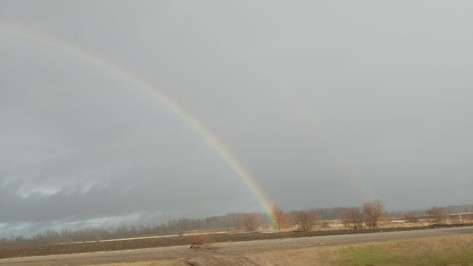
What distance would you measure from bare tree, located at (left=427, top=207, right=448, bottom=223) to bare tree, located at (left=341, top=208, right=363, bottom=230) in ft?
79.2

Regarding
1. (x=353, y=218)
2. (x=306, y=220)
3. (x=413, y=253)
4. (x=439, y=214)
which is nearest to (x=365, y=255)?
(x=413, y=253)

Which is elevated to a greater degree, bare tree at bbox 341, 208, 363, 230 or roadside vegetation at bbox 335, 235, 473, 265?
bare tree at bbox 341, 208, 363, 230

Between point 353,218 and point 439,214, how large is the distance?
32.2 metres

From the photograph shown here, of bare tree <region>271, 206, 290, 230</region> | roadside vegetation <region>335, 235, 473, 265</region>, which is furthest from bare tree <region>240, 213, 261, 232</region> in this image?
roadside vegetation <region>335, 235, 473, 265</region>

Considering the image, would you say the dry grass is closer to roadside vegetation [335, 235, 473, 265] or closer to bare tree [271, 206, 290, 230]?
roadside vegetation [335, 235, 473, 265]

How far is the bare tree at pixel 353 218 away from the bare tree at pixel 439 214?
24.1 m

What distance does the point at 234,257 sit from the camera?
4103cm

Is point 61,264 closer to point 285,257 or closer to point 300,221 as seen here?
point 285,257

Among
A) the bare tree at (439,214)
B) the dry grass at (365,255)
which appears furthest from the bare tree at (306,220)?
the dry grass at (365,255)

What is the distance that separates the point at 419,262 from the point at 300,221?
2786 inches

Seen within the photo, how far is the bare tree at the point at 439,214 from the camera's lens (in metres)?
Answer: 128

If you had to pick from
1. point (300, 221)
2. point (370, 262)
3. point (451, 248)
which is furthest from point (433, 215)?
point (370, 262)

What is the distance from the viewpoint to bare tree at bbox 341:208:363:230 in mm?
116188

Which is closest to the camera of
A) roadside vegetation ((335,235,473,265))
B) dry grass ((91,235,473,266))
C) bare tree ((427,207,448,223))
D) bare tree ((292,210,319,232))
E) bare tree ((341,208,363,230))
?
dry grass ((91,235,473,266))
